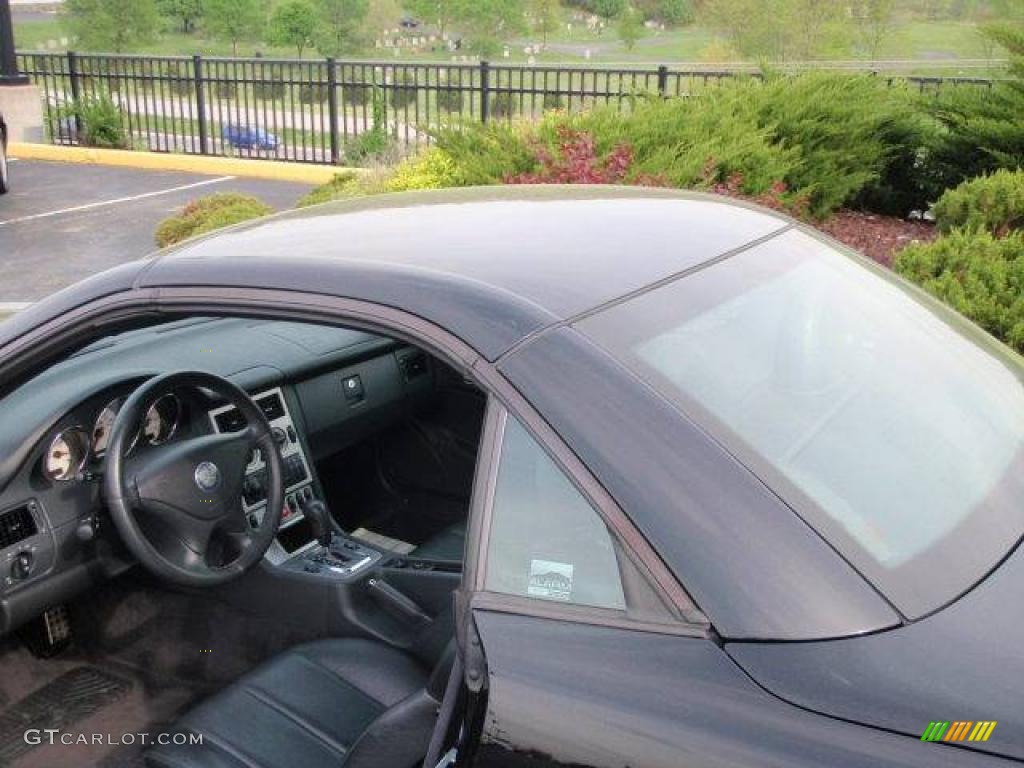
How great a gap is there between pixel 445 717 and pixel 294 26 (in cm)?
4489

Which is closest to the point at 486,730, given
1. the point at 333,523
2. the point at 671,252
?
the point at 671,252

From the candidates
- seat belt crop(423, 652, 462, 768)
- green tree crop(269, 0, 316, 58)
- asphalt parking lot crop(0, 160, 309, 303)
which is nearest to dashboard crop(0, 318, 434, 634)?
seat belt crop(423, 652, 462, 768)

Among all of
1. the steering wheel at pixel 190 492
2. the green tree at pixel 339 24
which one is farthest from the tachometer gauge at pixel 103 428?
the green tree at pixel 339 24

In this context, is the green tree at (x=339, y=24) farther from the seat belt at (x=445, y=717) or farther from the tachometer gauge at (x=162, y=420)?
the seat belt at (x=445, y=717)

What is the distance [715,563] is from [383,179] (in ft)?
28.4

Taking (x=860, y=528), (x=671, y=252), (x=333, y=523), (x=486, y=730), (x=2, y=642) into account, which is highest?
(x=671, y=252)

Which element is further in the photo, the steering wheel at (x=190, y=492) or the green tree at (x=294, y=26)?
the green tree at (x=294, y=26)

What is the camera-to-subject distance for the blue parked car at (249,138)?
17.6 m

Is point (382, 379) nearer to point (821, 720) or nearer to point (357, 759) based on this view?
point (357, 759)

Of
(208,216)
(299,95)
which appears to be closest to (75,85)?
(299,95)

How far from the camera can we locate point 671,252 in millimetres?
2168

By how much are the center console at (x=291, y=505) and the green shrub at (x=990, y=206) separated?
368 centimetres

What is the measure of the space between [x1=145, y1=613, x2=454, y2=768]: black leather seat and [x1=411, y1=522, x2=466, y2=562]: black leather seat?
1.78 feet

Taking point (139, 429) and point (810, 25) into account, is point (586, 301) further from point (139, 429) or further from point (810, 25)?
point (810, 25)
